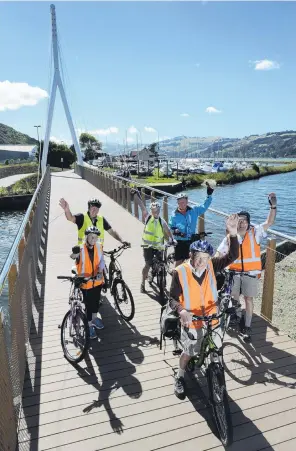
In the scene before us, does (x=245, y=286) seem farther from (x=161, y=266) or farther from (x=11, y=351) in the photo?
(x=11, y=351)

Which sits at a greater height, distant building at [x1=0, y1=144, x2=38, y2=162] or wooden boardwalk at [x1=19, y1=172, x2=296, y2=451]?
distant building at [x1=0, y1=144, x2=38, y2=162]

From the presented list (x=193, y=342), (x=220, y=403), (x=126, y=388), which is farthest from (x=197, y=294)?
(x=126, y=388)

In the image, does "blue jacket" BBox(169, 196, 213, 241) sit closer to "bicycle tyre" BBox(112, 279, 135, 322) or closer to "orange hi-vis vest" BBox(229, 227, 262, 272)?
"bicycle tyre" BBox(112, 279, 135, 322)

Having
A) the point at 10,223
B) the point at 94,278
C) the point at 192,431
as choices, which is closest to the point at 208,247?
the point at 192,431

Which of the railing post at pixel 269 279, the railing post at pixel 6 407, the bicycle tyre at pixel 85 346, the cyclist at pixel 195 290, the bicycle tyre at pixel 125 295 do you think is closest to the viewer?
the railing post at pixel 6 407

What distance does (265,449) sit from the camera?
3602mm

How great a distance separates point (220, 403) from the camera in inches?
146

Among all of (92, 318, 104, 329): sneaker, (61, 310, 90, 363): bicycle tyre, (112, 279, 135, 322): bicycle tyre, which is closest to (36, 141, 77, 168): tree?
(112, 279, 135, 322): bicycle tyre

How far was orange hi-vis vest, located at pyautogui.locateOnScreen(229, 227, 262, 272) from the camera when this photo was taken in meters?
5.43

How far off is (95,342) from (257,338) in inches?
88.3

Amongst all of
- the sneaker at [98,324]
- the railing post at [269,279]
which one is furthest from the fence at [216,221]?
the sneaker at [98,324]

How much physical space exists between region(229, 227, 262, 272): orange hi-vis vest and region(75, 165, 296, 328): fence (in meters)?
0.34

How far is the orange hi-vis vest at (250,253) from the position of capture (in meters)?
5.43

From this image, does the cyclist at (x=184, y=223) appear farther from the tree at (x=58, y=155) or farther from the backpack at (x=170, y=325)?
the tree at (x=58, y=155)
